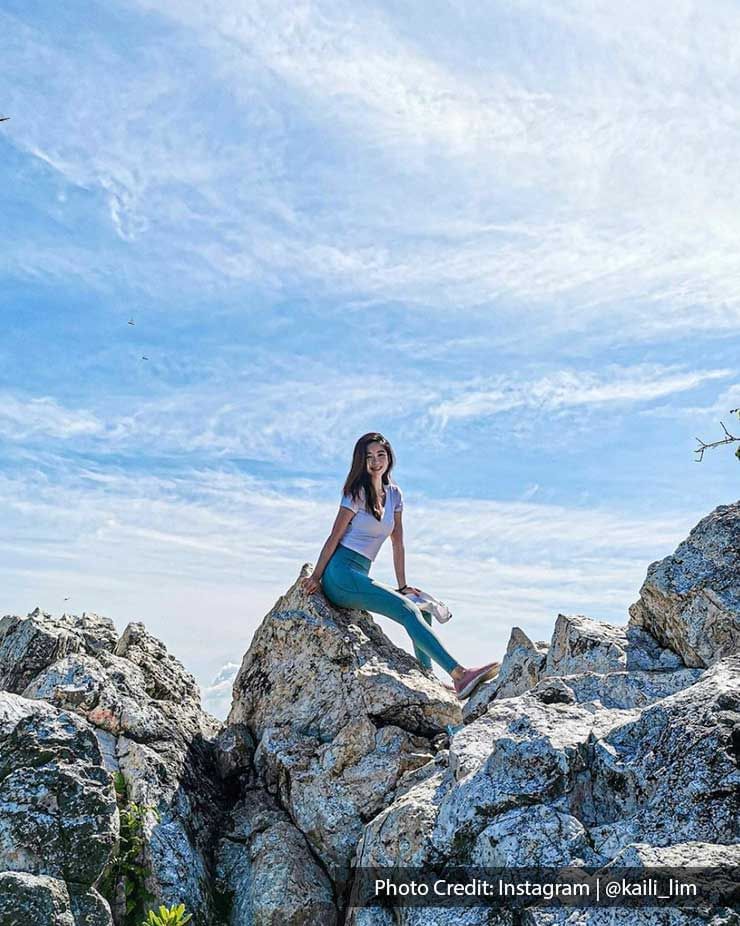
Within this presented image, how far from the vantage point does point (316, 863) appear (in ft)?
42.7

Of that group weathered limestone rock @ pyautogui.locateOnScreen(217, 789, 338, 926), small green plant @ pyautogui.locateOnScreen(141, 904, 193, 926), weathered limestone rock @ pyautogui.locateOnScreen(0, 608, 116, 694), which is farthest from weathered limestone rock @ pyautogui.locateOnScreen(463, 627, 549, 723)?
weathered limestone rock @ pyautogui.locateOnScreen(0, 608, 116, 694)

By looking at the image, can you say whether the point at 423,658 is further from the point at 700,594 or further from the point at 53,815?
the point at 53,815

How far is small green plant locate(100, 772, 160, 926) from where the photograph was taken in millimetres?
11609

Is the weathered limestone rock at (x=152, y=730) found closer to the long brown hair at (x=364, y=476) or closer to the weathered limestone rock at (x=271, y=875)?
the weathered limestone rock at (x=271, y=875)

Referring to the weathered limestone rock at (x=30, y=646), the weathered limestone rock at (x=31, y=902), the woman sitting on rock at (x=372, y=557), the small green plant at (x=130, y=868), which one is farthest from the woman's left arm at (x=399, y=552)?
the weathered limestone rock at (x=31, y=902)

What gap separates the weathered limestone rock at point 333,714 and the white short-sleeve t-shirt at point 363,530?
1.23 m

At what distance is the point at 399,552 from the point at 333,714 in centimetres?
426

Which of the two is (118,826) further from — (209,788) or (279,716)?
(279,716)

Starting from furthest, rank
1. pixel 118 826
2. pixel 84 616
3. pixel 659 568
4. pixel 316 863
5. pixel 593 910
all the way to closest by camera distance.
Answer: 1. pixel 84 616
2. pixel 659 568
3. pixel 316 863
4. pixel 118 826
5. pixel 593 910

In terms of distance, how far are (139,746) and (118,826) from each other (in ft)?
7.27

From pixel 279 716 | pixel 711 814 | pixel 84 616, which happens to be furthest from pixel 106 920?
pixel 84 616

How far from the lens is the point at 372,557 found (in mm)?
17625

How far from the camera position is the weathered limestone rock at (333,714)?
1347cm

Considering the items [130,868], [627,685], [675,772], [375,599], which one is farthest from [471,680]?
[675,772]
